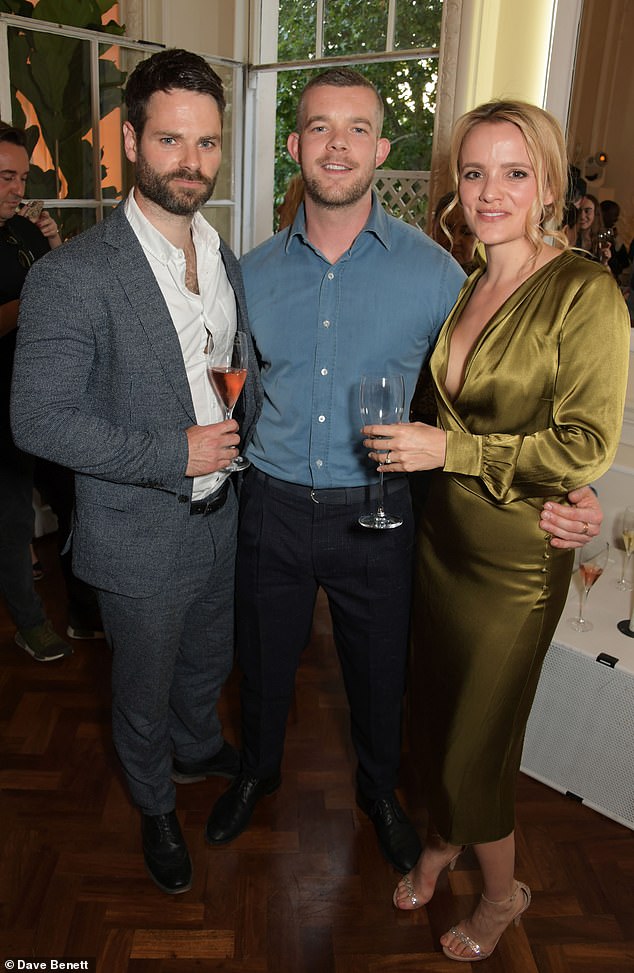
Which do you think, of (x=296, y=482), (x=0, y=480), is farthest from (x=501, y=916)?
(x=0, y=480)

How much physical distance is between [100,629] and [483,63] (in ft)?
9.41

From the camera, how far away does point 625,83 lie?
3.00 meters

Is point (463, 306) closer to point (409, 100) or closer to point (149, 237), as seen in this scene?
point (149, 237)

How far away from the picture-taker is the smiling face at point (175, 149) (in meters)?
1.77

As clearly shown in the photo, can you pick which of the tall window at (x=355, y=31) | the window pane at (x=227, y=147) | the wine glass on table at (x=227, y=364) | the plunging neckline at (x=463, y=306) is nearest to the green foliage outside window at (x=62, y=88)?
the window pane at (x=227, y=147)

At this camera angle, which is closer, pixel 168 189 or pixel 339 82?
pixel 168 189

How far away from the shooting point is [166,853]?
2174 millimetres

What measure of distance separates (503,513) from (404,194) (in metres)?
3.24

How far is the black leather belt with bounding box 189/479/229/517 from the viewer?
78.7 inches

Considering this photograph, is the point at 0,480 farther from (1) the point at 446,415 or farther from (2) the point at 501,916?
(2) the point at 501,916

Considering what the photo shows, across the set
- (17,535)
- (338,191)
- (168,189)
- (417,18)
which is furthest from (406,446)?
(417,18)

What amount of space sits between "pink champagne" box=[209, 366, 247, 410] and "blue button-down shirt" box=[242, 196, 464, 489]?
0.84ft

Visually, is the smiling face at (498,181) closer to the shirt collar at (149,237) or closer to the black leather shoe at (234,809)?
the shirt collar at (149,237)

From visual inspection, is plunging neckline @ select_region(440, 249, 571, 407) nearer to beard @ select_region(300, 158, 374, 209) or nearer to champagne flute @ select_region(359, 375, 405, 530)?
champagne flute @ select_region(359, 375, 405, 530)
